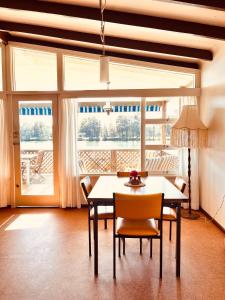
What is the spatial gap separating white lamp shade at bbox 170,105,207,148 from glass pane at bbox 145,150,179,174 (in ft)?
2.36

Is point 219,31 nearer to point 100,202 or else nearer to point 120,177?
point 120,177

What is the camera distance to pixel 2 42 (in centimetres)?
444

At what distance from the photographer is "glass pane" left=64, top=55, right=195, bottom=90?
443 cm

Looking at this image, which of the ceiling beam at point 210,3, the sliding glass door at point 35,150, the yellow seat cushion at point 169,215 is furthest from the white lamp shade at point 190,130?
the sliding glass door at point 35,150

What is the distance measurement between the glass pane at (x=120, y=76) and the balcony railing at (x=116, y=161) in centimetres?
120

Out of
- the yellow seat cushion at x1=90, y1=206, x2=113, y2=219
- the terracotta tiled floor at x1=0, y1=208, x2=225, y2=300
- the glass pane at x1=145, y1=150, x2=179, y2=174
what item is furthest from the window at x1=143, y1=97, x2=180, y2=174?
the yellow seat cushion at x1=90, y1=206, x2=113, y2=219

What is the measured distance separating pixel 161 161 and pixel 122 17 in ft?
8.36

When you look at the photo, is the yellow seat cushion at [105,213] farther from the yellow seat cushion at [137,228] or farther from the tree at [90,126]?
the tree at [90,126]

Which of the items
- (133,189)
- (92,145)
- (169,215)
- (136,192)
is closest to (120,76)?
(92,145)

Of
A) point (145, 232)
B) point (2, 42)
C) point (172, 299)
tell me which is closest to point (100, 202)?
point (145, 232)

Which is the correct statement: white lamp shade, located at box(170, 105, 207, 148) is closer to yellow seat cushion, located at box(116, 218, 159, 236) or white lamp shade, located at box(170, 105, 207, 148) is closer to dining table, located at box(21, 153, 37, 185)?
yellow seat cushion, located at box(116, 218, 159, 236)

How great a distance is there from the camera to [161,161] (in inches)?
182

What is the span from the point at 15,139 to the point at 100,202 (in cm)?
287

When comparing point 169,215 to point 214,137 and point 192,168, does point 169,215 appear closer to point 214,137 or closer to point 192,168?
point 214,137
